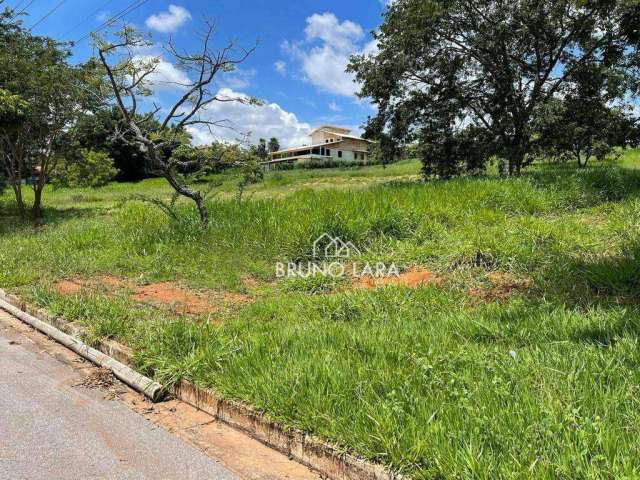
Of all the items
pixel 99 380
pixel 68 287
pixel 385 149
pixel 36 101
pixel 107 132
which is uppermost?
pixel 36 101

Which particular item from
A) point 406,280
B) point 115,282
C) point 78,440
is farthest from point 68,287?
point 406,280

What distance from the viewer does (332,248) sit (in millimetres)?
7027

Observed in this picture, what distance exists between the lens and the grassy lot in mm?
2277

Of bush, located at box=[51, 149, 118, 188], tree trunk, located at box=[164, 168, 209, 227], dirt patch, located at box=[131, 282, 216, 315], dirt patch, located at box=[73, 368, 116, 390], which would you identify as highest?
bush, located at box=[51, 149, 118, 188]

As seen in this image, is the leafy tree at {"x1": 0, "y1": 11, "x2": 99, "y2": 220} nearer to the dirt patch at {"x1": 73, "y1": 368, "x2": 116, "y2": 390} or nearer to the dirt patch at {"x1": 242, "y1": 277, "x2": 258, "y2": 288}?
the dirt patch at {"x1": 242, "y1": 277, "x2": 258, "y2": 288}

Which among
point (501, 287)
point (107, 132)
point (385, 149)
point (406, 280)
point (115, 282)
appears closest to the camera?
point (501, 287)

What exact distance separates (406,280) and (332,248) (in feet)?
5.44

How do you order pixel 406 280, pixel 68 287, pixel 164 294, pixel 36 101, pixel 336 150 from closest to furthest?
pixel 406 280 → pixel 164 294 → pixel 68 287 → pixel 36 101 → pixel 336 150

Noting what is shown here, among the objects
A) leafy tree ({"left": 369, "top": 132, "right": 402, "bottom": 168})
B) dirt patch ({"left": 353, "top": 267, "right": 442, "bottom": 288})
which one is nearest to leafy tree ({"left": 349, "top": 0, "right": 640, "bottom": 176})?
leafy tree ({"left": 369, "top": 132, "right": 402, "bottom": 168})

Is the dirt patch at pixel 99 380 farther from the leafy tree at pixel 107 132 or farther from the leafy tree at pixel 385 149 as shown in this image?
the leafy tree at pixel 385 149

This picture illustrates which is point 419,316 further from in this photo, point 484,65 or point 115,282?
point 484,65

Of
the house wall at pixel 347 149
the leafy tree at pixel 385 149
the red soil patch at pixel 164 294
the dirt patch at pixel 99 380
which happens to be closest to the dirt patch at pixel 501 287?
the red soil patch at pixel 164 294

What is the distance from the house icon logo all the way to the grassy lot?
7.2 inches

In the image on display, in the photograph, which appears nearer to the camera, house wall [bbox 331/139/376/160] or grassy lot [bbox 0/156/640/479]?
grassy lot [bbox 0/156/640/479]
